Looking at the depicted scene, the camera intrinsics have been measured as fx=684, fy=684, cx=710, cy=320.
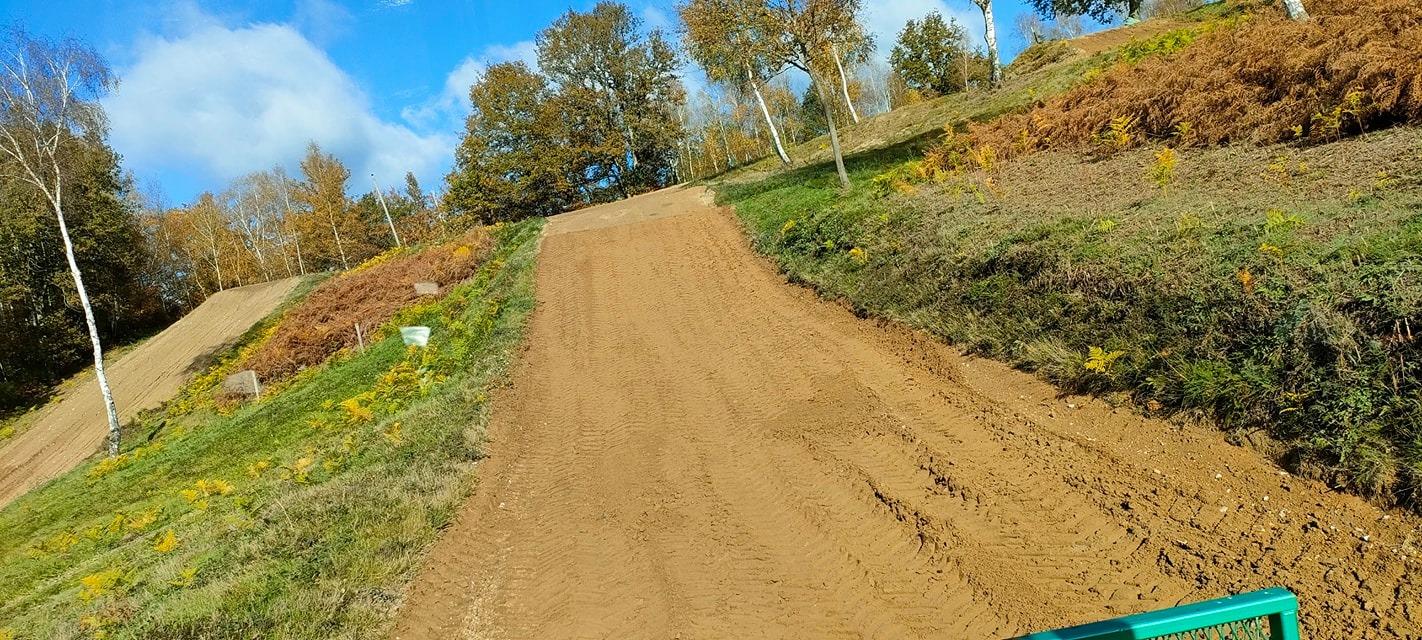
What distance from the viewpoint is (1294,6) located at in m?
12.3

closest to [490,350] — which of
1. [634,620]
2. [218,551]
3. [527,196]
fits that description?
[218,551]

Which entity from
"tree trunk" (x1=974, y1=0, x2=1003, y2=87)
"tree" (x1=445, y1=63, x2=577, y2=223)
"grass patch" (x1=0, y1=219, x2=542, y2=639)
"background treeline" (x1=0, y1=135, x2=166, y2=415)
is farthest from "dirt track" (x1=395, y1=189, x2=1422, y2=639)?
"background treeline" (x1=0, y1=135, x2=166, y2=415)

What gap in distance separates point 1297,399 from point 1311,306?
2.45ft

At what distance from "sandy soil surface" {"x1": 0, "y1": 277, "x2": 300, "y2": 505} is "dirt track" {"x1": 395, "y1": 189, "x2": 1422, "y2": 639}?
21.3 m

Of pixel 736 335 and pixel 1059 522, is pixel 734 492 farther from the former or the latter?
pixel 736 335

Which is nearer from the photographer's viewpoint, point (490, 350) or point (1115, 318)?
point (1115, 318)

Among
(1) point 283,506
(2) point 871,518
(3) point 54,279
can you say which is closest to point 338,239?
(3) point 54,279

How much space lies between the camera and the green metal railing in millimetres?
1727

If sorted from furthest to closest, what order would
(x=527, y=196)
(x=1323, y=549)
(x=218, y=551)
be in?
(x=527, y=196) < (x=218, y=551) < (x=1323, y=549)

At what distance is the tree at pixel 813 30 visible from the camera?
1591cm

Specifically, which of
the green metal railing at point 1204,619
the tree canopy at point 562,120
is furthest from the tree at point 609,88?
the green metal railing at point 1204,619

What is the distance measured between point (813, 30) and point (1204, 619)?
1632cm

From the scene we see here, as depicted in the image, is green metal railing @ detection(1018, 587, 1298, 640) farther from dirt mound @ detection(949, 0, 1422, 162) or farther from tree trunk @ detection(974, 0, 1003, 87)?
tree trunk @ detection(974, 0, 1003, 87)

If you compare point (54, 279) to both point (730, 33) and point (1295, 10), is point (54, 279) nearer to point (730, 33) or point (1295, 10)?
point (730, 33)
